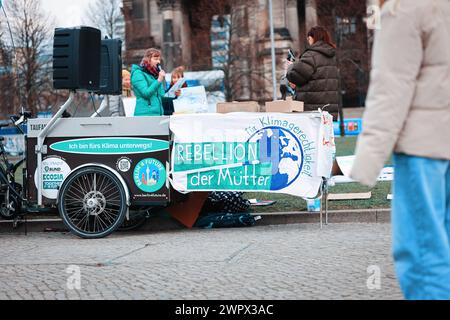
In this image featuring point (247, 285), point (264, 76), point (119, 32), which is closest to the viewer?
point (247, 285)

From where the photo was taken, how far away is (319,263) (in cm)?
736

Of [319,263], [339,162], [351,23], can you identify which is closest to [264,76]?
[351,23]

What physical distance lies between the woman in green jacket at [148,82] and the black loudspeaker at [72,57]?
1.28m

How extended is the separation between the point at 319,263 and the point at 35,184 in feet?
14.2

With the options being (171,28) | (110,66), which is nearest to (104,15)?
(171,28)

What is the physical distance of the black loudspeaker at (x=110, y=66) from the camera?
11.6 meters

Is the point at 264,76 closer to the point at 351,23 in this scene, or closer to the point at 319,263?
the point at 351,23

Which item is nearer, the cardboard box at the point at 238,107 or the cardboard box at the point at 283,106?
the cardboard box at the point at 283,106

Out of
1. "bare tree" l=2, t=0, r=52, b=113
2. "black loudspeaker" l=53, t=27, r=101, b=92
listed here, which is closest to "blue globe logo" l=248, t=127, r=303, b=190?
"black loudspeaker" l=53, t=27, r=101, b=92

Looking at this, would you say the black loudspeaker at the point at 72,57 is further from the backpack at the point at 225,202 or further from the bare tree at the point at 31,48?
the bare tree at the point at 31,48

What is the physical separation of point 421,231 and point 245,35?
2030 inches

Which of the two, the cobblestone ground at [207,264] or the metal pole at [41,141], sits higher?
the metal pole at [41,141]

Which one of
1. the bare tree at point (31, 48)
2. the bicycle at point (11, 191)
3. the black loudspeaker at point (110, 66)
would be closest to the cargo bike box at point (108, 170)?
the bicycle at point (11, 191)

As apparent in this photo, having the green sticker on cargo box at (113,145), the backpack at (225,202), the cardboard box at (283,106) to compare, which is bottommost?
the backpack at (225,202)
